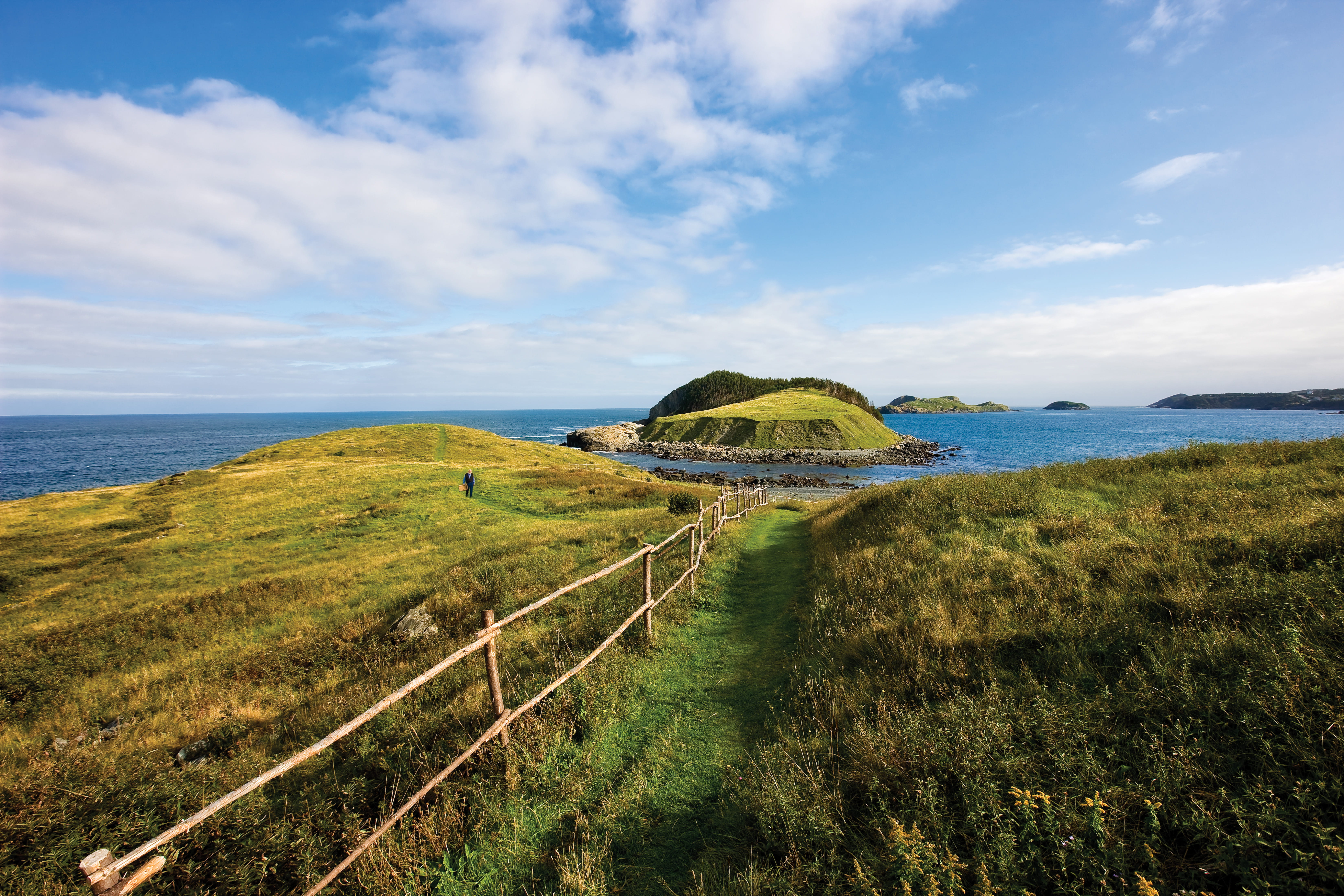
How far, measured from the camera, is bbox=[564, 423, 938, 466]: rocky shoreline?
240 ft

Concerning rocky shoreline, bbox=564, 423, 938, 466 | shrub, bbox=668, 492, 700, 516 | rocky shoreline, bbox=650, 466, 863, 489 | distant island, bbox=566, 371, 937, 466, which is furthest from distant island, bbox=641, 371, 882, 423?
shrub, bbox=668, 492, 700, 516

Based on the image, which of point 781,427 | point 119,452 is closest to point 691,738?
point 781,427

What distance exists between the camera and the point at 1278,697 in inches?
150

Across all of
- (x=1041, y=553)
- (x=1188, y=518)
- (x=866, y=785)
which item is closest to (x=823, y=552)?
(x=1041, y=553)

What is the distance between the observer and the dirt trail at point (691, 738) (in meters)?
4.55

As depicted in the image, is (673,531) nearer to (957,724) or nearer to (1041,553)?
(1041,553)

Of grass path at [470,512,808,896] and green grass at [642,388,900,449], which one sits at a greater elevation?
green grass at [642,388,900,449]

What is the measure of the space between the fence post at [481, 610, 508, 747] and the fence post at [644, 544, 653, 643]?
3.53 m

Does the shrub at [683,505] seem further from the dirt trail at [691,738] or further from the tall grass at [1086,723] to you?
the tall grass at [1086,723]

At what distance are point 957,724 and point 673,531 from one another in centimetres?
1413

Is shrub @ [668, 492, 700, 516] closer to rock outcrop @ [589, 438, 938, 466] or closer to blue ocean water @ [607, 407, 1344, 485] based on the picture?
blue ocean water @ [607, 407, 1344, 485]

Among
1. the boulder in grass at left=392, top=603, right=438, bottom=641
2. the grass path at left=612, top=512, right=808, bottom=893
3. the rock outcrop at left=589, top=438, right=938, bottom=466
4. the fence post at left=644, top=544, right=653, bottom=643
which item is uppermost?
the fence post at left=644, top=544, right=653, bottom=643

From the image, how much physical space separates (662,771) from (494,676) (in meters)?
2.35

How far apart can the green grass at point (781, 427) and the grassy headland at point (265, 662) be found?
62.1 meters
